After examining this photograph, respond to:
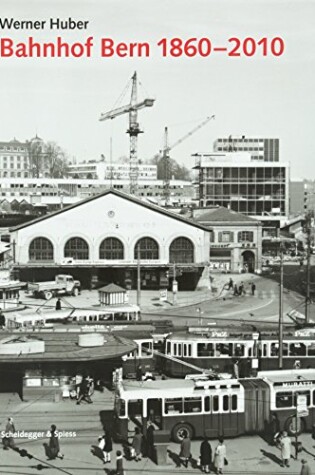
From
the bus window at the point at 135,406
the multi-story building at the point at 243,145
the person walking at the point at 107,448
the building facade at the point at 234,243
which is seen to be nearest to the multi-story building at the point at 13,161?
the multi-story building at the point at 243,145

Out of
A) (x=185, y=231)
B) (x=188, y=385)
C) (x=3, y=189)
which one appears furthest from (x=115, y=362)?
(x=3, y=189)

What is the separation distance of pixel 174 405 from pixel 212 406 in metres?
1.30

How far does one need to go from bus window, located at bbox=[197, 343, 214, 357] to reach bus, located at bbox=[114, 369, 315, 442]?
714 cm

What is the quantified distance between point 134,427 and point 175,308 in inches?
1133

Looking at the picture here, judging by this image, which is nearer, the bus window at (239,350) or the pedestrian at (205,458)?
the pedestrian at (205,458)

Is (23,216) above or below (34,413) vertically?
above

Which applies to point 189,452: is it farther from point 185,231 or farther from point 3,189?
point 3,189

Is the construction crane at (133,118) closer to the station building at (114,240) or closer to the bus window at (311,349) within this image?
the station building at (114,240)

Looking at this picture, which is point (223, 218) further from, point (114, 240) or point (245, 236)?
point (114, 240)

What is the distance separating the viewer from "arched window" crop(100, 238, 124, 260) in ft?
199

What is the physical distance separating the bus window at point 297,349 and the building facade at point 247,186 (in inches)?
3195

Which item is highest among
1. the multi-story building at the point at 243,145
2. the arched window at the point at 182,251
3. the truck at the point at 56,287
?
the multi-story building at the point at 243,145

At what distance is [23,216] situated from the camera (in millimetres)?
102000

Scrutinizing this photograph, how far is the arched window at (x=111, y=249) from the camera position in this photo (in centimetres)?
6072
